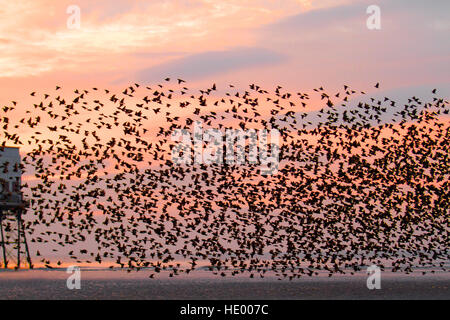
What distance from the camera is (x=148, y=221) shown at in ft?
171

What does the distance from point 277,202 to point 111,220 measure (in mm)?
12569

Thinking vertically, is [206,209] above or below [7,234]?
above

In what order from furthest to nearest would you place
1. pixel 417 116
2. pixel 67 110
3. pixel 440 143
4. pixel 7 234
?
pixel 7 234
pixel 440 143
pixel 417 116
pixel 67 110

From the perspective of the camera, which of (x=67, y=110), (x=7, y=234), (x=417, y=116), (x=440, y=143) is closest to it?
(x=67, y=110)

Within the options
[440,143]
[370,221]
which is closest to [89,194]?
[370,221]

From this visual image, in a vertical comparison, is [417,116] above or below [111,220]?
above

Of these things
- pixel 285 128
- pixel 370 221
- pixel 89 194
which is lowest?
pixel 370 221
